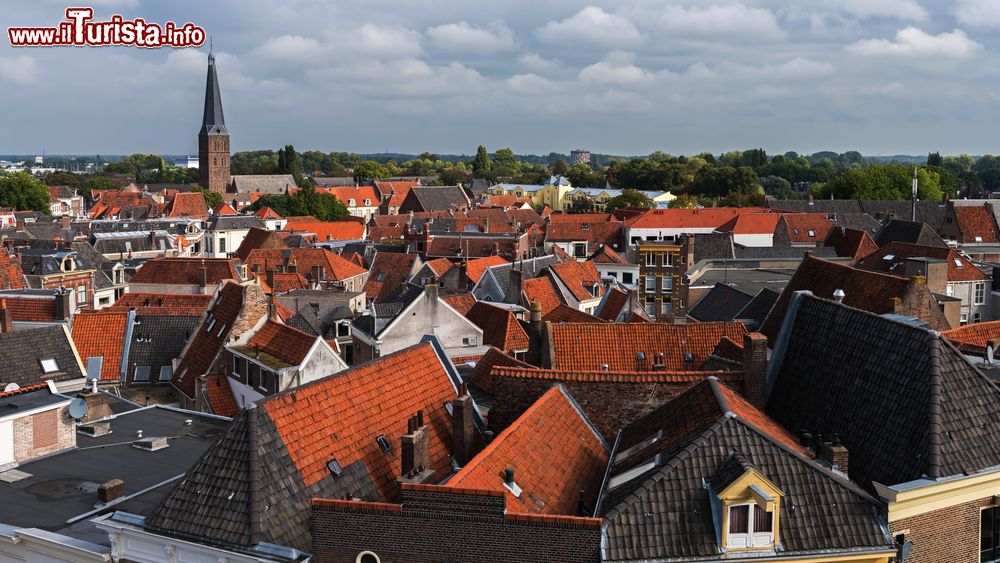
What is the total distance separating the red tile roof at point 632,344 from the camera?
34.0 m

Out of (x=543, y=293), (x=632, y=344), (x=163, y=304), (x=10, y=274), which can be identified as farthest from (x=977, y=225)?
(x=10, y=274)

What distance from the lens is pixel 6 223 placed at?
115 m

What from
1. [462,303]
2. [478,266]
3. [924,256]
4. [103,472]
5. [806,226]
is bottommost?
[103,472]

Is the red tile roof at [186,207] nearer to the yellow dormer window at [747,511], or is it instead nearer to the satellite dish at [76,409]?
the satellite dish at [76,409]

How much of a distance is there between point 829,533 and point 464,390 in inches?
368

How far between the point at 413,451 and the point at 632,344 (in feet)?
55.5

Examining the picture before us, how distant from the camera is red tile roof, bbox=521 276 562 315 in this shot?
5209cm

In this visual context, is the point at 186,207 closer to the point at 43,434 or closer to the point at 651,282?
the point at 651,282

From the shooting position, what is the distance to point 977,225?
97812 millimetres

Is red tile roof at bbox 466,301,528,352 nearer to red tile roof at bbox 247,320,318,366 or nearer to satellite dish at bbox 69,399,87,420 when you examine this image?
red tile roof at bbox 247,320,318,366

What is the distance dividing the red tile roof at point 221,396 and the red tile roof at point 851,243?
53608mm

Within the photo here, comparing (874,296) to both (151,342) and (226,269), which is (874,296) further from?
(226,269)

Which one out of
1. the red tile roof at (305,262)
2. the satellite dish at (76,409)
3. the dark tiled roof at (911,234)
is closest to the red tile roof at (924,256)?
the dark tiled roof at (911,234)

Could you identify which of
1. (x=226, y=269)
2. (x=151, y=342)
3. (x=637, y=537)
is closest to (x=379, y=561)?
(x=637, y=537)
